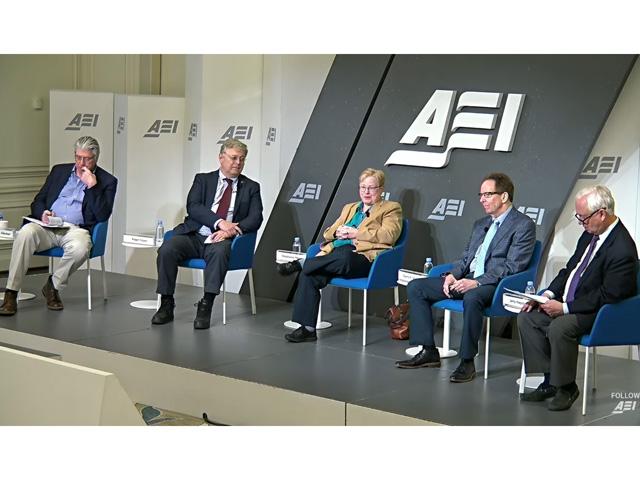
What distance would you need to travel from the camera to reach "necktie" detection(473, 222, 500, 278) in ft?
23.2

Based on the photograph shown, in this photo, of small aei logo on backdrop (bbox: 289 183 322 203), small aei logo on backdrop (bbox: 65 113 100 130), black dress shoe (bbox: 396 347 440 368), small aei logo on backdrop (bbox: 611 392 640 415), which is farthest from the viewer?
small aei logo on backdrop (bbox: 65 113 100 130)

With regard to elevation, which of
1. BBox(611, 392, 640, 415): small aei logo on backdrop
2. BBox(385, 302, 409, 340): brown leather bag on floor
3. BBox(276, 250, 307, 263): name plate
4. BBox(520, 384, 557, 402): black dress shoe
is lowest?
BBox(611, 392, 640, 415): small aei logo on backdrop

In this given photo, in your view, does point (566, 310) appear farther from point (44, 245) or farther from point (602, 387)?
point (44, 245)

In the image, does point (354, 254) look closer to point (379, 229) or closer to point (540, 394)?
point (379, 229)

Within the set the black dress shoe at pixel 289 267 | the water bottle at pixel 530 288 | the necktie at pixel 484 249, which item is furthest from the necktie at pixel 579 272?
the black dress shoe at pixel 289 267

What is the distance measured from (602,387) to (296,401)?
1.87 m

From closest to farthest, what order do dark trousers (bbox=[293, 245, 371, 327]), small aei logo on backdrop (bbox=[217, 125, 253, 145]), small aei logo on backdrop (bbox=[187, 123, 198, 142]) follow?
dark trousers (bbox=[293, 245, 371, 327])
small aei logo on backdrop (bbox=[217, 125, 253, 145])
small aei logo on backdrop (bbox=[187, 123, 198, 142])

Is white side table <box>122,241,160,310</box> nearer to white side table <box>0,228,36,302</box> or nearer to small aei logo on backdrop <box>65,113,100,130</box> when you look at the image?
white side table <box>0,228,36,302</box>

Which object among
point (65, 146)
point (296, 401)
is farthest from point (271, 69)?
point (296, 401)

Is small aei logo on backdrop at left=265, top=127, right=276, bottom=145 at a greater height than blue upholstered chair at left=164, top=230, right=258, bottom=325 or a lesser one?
greater

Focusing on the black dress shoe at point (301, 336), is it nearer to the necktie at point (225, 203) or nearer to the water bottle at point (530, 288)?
the necktie at point (225, 203)

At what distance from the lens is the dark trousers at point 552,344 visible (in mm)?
6191

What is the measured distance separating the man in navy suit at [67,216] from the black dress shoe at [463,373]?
3.14 m

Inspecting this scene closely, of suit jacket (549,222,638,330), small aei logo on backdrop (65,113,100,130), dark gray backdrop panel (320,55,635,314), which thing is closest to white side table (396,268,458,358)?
dark gray backdrop panel (320,55,635,314)
